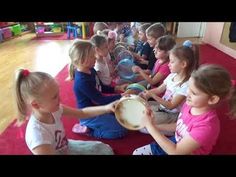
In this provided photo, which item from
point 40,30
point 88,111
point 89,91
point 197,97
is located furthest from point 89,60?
point 40,30

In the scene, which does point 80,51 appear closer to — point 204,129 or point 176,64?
point 176,64

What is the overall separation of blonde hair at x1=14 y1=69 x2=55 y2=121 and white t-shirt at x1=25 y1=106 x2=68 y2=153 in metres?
0.10

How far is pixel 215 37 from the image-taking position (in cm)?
391

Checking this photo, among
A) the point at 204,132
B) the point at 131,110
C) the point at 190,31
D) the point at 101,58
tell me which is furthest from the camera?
the point at 190,31

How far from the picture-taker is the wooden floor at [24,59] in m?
2.05

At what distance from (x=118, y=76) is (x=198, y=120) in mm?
1310

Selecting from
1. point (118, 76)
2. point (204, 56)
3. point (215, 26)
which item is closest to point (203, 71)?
point (118, 76)

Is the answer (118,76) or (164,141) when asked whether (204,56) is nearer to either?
(118,76)

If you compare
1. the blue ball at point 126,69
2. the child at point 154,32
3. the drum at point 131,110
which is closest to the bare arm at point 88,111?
the drum at point 131,110

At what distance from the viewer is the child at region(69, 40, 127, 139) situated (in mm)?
1369

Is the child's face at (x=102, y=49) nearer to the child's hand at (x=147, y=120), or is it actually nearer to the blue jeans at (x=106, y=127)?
the blue jeans at (x=106, y=127)

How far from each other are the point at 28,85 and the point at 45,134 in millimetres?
209

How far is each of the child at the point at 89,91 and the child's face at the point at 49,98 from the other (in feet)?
1.45

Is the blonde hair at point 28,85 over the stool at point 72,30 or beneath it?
over
